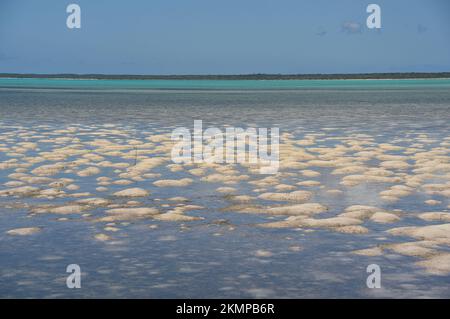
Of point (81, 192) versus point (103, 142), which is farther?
point (103, 142)

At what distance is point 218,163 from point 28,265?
6.94 meters

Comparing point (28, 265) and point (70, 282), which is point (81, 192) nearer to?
point (28, 265)

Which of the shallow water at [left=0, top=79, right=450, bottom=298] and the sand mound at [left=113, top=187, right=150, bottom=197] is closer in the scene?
the shallow water at [left=0, top=79, right=450, bottom=298]

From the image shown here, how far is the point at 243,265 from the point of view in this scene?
5.61 metres

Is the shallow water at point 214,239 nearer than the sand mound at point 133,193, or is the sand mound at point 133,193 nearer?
the shallow water at point 214,239

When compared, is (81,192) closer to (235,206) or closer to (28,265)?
(235,206)

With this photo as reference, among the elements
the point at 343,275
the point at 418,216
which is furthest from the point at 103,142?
the point at 343,275

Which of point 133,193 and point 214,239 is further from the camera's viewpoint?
point 133,193

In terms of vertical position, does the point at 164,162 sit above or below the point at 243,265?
above

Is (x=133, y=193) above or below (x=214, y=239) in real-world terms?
above

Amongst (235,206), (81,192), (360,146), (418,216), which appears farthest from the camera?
(360,146)
